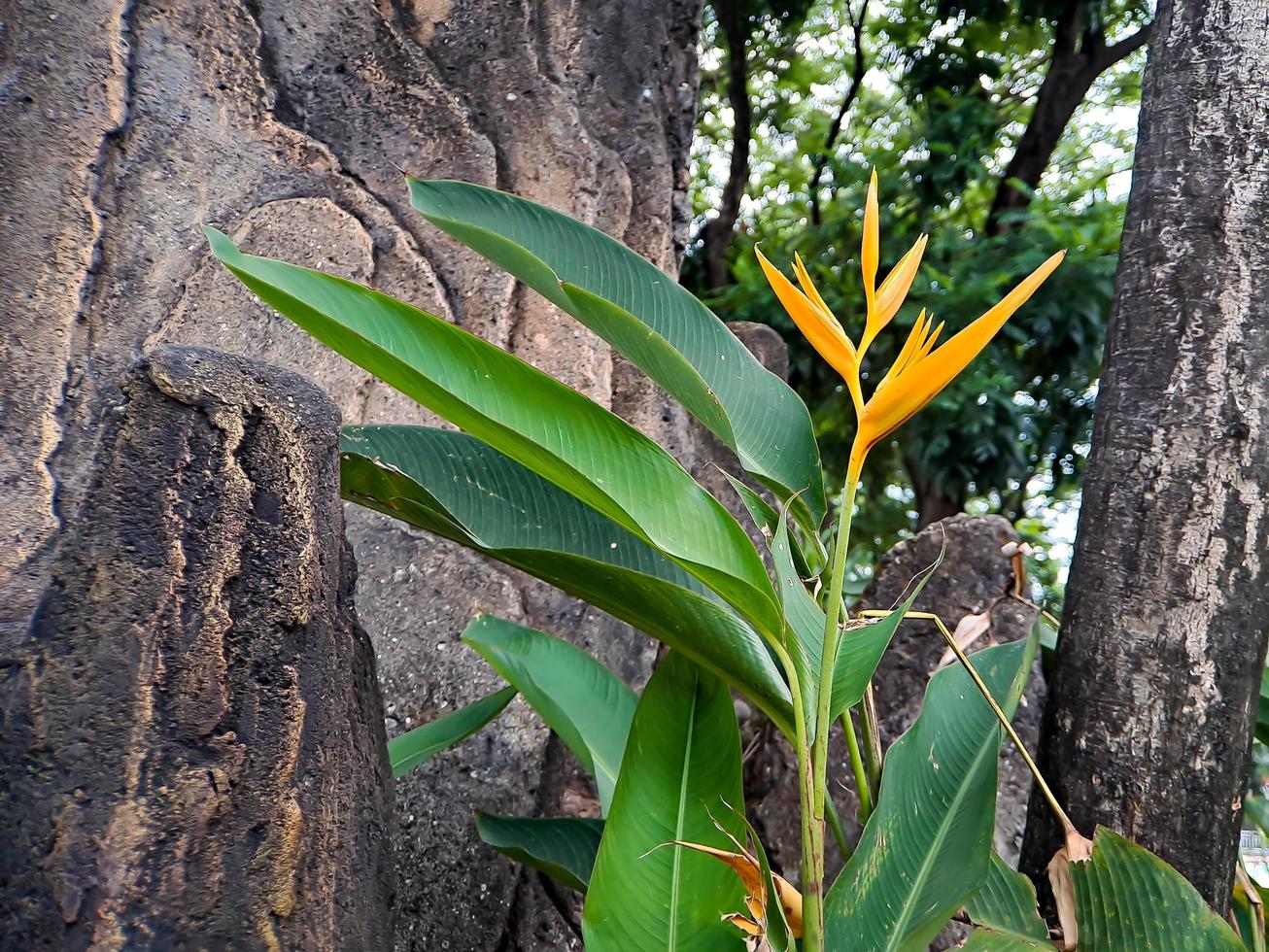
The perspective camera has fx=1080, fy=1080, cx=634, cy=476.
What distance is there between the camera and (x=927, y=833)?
4.40 feet

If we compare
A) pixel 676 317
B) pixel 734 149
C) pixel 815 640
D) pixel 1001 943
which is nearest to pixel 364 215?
pixel 676 317

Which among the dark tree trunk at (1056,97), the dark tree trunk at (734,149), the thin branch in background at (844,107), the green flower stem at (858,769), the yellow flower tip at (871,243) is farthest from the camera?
the thin branch in background at (844,107)

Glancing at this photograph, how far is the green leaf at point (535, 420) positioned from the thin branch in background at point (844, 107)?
4.51 meters

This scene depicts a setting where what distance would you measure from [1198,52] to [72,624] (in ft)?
5.23

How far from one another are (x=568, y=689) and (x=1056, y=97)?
14.7 ft

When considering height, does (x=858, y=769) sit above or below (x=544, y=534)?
below

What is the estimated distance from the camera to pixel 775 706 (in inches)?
51.6

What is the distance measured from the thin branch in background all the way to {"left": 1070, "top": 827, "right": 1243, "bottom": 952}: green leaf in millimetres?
4521

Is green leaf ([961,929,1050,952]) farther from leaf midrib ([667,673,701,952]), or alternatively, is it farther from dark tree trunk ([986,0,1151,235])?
dark tree trunk ([986,0,1151,235])

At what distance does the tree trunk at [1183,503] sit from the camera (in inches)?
55.4

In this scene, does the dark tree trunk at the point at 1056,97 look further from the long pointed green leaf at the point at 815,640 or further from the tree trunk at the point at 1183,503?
the long pointed green leaf at the point at 815,640

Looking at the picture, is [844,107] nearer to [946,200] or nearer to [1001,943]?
[946,200]

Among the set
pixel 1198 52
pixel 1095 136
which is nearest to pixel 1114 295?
pixel 1198 52

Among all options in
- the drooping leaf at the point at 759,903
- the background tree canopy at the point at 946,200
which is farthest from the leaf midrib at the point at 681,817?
the background tree canopy at the point at 946,200
